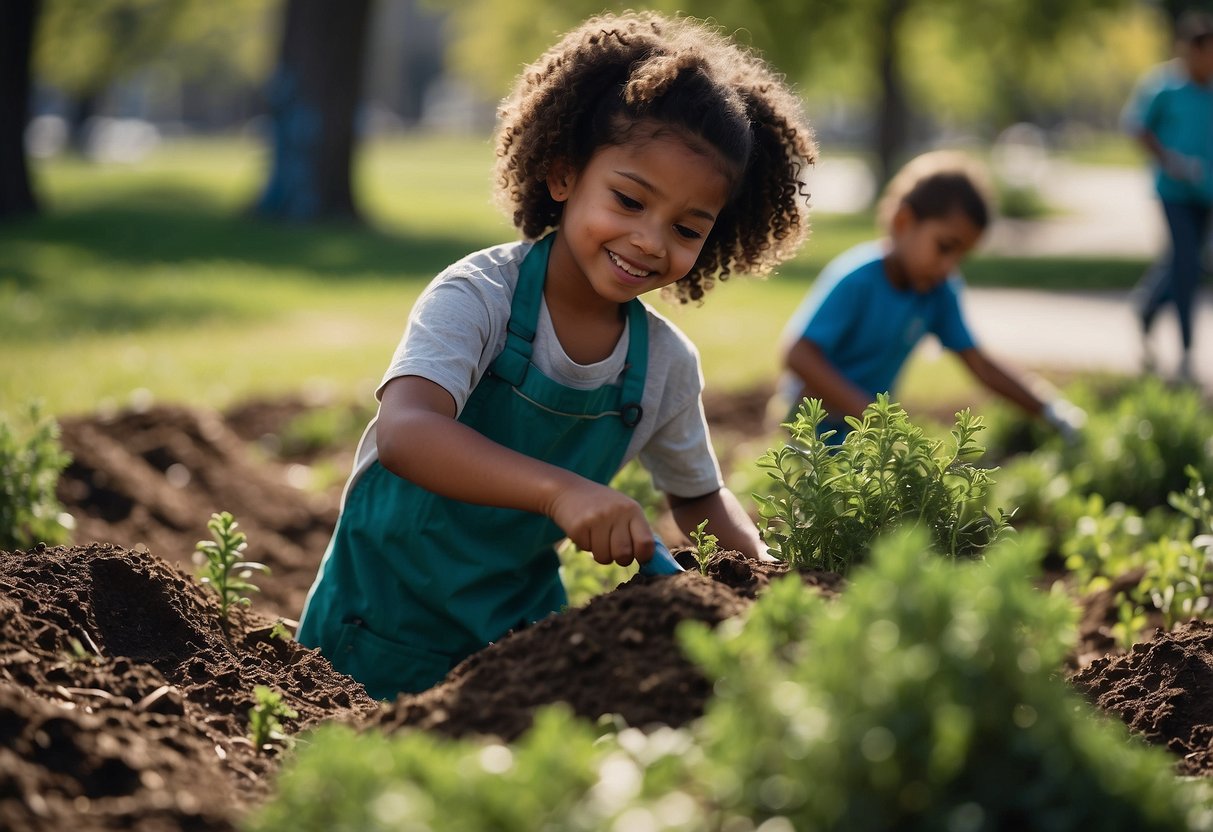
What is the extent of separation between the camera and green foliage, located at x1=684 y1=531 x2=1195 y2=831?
1.48 meters

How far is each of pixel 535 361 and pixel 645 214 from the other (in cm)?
40

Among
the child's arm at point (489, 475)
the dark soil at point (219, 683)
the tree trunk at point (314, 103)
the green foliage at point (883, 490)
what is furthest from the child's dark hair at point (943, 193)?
the tree trunk at point (314, 103)

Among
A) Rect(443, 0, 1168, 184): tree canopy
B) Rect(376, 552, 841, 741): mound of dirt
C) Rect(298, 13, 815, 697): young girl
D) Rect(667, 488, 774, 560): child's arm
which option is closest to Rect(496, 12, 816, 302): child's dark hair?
Rect(298, 13, 815, 697): young girl

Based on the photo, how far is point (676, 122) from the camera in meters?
3.06

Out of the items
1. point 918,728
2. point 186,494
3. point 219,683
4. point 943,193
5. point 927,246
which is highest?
point 943,193

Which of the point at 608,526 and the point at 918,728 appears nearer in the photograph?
the point at 918,728

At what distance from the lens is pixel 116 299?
11.2 meters

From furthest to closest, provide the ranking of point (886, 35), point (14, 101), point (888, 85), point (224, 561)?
point (888, 85)
point (886, 35)
point (14, 101)
point (224, 561)

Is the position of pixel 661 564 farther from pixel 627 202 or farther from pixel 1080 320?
pixel 1080 320

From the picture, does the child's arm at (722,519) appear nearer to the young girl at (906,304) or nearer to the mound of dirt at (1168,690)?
the mound of dirt at (1168,690)

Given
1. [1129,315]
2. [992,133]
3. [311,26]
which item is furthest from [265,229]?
[992,133]

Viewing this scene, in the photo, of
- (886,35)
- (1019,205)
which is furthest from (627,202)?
(1019,205)

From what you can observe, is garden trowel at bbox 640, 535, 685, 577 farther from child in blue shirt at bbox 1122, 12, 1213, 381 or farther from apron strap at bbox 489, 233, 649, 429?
child in blue shirt at bbox 1122, 12, 1213, 381

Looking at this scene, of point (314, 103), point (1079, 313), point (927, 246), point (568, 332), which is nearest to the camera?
point (568, 332)
